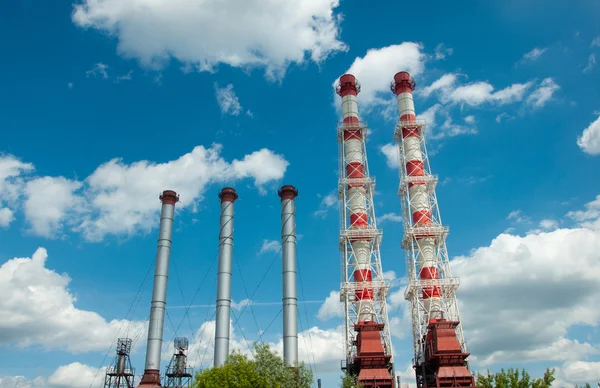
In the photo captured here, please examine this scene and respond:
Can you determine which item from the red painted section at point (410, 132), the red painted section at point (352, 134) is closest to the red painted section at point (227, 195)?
the red painted section at point (352, 134)

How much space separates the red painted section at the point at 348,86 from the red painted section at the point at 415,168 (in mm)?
14567

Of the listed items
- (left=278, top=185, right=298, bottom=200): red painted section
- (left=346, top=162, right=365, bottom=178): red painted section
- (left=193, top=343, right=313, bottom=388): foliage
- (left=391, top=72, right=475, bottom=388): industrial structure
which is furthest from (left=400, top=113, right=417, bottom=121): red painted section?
(left=193, top=343, right=313, bottom=388): foliage

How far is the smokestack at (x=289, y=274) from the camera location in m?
58.7

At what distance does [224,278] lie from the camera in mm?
64812

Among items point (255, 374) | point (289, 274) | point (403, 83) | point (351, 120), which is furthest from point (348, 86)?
point (255, 374)

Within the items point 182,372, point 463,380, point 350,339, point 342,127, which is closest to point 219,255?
point 182,372

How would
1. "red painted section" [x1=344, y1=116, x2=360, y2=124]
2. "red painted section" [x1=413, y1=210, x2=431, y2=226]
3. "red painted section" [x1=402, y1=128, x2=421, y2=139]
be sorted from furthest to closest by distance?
1. "red painted section" [x1=344, y1=116, x2=360, y2=124]
2. "red painted section" [x1=402, y1=128, x2=421, y2=139]
3. "red painted section" [x1=413, y1=210, x2=431, y2=226]

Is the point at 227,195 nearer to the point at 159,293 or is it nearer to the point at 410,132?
the point at 159,293

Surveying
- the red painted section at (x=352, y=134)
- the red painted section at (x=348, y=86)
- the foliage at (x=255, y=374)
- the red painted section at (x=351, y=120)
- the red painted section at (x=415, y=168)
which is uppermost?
the red painted section at (x=348, y=86)

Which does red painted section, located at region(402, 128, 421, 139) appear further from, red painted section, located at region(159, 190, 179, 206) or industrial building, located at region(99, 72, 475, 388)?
red painted section, located at region(159, 190, 179, 206)

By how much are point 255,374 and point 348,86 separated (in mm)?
47862

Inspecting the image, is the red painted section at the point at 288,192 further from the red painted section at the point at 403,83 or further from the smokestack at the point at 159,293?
the red painted section at the point at 403,83

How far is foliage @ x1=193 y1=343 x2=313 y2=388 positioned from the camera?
40688mm

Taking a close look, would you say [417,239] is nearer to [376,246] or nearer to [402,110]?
[376,246]
